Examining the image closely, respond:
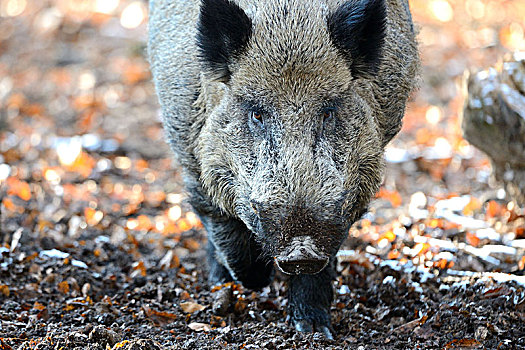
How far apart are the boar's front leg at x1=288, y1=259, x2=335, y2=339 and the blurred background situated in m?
1.20

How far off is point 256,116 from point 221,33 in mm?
571

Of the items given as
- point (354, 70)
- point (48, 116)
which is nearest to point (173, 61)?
point (354, 70)

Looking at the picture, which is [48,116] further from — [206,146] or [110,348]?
[110,348]

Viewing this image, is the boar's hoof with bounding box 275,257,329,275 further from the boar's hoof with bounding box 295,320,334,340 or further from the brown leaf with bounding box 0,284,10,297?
the brown leaf with bounding box 0,284,10,297

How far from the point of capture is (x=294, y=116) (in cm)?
406

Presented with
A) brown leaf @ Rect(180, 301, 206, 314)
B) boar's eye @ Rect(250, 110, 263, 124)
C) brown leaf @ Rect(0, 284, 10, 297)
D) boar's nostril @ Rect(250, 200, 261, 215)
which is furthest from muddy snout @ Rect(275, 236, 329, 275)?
brown leaf @ Rect(0, 284, 10, 297)

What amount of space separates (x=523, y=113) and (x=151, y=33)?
3.28 metres

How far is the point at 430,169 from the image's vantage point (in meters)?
8.65

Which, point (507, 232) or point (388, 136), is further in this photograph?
point (507, 232)

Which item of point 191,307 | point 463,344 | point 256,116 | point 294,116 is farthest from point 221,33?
point 463,344

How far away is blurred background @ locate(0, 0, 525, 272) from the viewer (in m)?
6.80

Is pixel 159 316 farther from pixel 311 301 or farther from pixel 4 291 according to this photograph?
pixel 4 291

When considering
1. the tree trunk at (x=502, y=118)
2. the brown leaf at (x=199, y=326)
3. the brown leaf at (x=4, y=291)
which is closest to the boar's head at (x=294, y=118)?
the brown leaf at (x=199, y=326)

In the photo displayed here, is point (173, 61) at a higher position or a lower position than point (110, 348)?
higher
